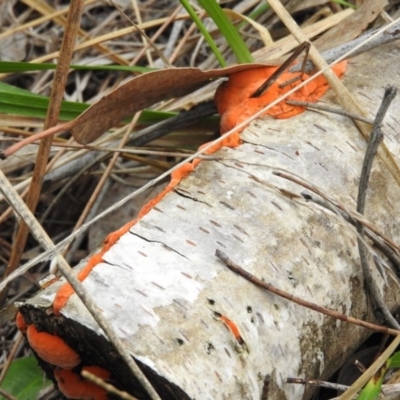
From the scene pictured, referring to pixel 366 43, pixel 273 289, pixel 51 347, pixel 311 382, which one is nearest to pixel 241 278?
pixel 273 289

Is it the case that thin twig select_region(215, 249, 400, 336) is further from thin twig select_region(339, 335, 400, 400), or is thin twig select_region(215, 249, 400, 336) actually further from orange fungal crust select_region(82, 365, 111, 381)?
orange fungal crust select_region(82, 365, 111, 381)

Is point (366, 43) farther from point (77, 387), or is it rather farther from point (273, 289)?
point (77, 387)

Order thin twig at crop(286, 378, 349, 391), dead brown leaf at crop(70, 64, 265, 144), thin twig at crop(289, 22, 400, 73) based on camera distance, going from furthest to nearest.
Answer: thin twig at crop(289, 22, 400, 73), dead brown leaf at crop(70, 64, 265, 144), thin twig at crop(286, 378, 349, 391)

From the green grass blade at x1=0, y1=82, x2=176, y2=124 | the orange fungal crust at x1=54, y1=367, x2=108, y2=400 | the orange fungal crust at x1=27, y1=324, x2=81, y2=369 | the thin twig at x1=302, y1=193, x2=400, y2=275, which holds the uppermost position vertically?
the green grass blade at x1=0, y1=82, x2=176, y2=124

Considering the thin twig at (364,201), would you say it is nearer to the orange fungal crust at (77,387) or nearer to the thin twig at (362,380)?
the thin twig at (362,380)

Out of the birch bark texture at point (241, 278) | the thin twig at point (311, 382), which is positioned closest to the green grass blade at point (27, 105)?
the birch bark texture at point (241, 278)

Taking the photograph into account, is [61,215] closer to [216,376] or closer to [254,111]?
[254,111]

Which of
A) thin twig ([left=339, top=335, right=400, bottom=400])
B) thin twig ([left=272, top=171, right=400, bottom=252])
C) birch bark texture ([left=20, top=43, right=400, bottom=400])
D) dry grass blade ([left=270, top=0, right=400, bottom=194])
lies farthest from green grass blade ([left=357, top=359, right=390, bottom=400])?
dry grass blade ([left=270, top=0, right=400, bottom=194])
